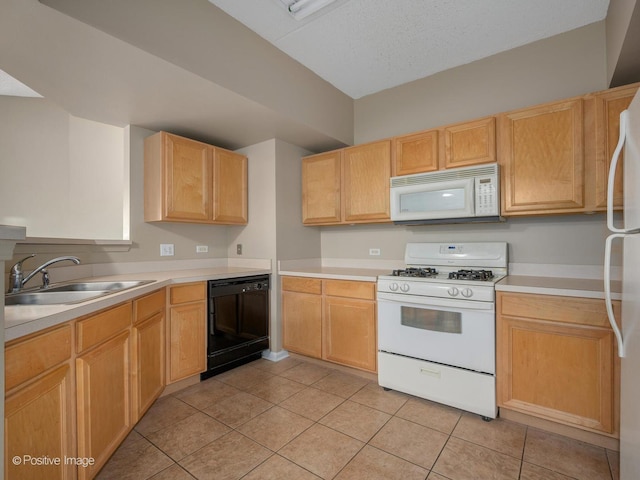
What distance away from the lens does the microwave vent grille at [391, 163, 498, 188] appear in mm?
2295

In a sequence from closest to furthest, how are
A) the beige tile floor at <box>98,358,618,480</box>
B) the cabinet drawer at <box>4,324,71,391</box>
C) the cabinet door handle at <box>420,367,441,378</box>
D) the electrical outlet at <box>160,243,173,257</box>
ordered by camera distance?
1. the cabinet drawer at <box>4,324,71,391</box>
2. the beige tile floor at <box>98,358,618,480</box>
3. the cabinet door handle at <box>420,367,441,378</box>
4. the electrical outlet at <box>160,243,173,257</box>

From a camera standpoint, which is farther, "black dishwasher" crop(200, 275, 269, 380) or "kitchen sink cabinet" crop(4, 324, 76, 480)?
"black dishwasher" crop(200, 275, 269, 380)

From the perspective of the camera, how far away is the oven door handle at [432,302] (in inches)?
80.5

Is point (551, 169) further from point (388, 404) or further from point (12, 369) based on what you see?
point (12, 369)

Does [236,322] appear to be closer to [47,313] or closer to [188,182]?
[188,182]

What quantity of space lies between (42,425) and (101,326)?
452mm

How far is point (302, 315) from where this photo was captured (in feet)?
9.82

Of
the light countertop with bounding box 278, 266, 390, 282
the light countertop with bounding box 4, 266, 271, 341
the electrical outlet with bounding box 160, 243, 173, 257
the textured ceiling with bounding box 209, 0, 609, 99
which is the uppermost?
the textured ceiling with bounding box 209, 0, 609, 99

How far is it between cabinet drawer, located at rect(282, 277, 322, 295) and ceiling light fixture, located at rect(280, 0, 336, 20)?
206 centimetres

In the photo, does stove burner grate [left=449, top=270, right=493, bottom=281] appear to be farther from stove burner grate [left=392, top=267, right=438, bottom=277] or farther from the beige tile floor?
the beige tile floor

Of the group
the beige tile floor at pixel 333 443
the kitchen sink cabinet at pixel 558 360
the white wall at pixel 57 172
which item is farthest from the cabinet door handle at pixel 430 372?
the white wall at pixel 57 172

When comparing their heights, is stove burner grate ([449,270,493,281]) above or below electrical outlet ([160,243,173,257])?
below

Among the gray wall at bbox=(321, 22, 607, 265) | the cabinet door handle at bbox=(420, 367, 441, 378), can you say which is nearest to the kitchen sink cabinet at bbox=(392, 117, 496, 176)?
the gray wall at bbox=(321, 22, 607, 265)

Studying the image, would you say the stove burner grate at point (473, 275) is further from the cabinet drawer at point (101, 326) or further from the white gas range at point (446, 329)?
the cabinet drawer at point (101, 326)
